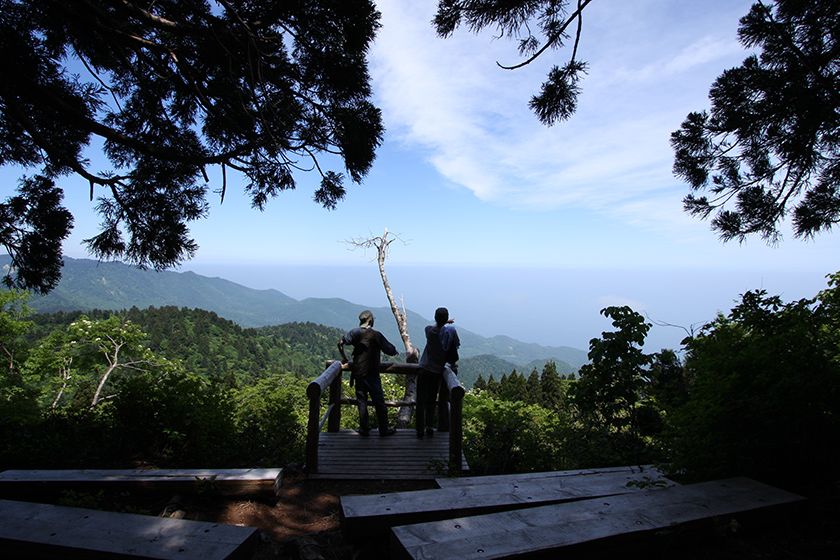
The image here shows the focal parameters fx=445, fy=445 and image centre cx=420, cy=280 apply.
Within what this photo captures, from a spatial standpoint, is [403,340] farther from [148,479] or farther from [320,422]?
[148,479]

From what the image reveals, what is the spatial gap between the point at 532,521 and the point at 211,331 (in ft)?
277

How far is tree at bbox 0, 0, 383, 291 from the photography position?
3646mm

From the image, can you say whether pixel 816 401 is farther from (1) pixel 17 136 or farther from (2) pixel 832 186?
(1) pixel 17 136

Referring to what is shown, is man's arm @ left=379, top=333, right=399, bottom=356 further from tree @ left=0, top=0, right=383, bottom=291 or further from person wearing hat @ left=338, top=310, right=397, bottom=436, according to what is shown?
tree @ left=0, top=0, right=383, bottom=291

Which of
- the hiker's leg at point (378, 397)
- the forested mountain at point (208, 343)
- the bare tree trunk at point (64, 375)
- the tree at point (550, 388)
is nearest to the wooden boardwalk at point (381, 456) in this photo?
the hiker's leg at point (378, 397)

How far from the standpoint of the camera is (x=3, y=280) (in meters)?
4.66

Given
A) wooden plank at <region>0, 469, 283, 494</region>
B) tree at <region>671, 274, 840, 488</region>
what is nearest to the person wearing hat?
wooden plank at <region>0, 469, 283, 494</region>

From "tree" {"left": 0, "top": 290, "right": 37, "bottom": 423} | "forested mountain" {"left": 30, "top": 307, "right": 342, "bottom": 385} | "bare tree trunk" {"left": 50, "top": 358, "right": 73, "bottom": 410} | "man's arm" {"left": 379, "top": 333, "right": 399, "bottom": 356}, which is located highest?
"man's arm" {"left": 379, "top": 333, "right": 399, "bottom": 356}

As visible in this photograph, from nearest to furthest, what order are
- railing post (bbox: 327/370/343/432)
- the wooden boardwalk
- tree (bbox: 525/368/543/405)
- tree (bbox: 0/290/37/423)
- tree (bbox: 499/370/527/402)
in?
the wooden boardwalk < railing post (bbox: 327/370/343/432) < tree (bbox: 0/290/37/423) < tree (bbox: 499/370/527/402) < tree (bbox: 525/368/543/405)

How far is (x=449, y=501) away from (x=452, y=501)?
18 millimetres

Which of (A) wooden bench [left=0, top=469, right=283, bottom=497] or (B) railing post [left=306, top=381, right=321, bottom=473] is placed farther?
(B) railing post [left=306, top=381, right=321, bottom=473]

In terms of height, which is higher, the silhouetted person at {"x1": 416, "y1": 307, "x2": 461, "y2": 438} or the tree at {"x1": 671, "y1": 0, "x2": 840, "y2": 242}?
the tree at {"x1": 671, "y1": 0, "x2": 840, "y2": 242}

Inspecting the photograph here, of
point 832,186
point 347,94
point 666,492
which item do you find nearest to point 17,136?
point 347,94

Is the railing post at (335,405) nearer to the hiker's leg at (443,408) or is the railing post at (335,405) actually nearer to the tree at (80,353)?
the hiker's leg at (443,408)
